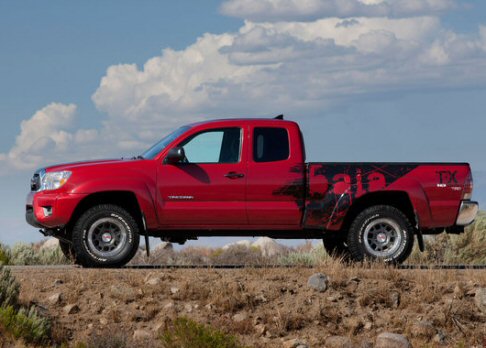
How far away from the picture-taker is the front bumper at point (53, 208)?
1745cm

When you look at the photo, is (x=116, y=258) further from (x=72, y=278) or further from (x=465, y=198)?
(x=465, y=198)

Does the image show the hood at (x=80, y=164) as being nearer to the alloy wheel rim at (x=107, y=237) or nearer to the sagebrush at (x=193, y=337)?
the alloy wheel rim at (x=107, y=237)

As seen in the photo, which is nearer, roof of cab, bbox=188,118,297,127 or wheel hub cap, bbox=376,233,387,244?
roof of cab, bbox=188,118,297,127

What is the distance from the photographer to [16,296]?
1529 centimetres

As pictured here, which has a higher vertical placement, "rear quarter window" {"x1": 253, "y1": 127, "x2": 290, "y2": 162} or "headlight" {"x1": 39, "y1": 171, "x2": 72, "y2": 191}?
"rear quarter window" {"x1": 253, "y1": 127, "x2": 290, "y2": 162}

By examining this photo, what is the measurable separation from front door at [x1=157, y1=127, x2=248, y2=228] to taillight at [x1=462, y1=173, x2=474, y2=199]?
3.80 meters

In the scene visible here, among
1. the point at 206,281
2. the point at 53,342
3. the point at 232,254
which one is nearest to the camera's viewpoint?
the point at 53,342

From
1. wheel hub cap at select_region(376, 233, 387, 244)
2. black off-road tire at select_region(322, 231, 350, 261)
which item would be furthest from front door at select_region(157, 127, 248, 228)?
wheel hub cap at select_region(376, 233, 387, 244)

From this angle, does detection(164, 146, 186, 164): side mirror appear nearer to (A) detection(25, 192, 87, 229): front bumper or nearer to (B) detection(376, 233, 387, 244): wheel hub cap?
(A) detection(25, 192, 87, 229): front bumper

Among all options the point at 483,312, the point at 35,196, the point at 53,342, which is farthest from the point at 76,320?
the point at 483,312

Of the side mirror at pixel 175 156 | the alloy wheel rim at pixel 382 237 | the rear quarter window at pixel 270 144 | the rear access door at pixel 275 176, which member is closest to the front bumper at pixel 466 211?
the alloy wheel rim at pixel 382 237

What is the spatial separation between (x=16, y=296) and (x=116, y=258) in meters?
2.48

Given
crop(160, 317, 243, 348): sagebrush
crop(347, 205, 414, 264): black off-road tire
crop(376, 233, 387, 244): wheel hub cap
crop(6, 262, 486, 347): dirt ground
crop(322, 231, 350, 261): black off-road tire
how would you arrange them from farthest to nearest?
crop(322, 231, 350, 261): black off-road tire → crop(376, 233, 387, 244): wheel hub cap → crop(347, 205, 414, 264): black off-road tire → crop(6, 262, 486, 347): dirt ground → crop(160, 317, 243, 348): sagebrush

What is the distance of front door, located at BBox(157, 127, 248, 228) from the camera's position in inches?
687
